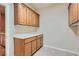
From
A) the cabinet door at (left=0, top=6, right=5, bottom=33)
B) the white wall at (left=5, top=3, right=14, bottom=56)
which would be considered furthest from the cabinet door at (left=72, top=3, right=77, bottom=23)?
the cabinet door at (left=0, top=6, right=5, bottom=33)

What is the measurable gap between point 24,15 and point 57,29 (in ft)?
2.04

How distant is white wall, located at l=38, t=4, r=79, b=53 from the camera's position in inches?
76.8

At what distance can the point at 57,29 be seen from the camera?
2.00m

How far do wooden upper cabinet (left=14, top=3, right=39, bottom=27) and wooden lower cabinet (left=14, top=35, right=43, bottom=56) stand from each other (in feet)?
0.88

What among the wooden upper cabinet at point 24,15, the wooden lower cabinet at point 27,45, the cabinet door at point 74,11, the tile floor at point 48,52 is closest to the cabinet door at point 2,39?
the wooden lower cabinet at point 27,45

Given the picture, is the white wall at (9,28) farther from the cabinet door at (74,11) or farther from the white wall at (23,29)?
the cabinet door at (74,11)

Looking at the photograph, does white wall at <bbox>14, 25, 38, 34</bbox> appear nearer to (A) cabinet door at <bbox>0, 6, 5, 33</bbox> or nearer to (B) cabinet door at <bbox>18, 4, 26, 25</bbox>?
(B) cabinet door at <bbox>18, 4, 26, 25</bbox>

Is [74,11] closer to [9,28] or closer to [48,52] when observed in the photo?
[48,52]

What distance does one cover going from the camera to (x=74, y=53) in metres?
1.94

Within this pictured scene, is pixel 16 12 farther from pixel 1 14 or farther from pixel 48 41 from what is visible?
pixel 48 41

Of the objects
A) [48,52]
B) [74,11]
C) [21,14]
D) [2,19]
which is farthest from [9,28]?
[74,11]

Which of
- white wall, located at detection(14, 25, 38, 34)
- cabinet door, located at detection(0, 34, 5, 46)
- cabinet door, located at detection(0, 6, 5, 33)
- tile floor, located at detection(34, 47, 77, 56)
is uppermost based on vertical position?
cabinet door, located at detection(0, 6, 5, 33)

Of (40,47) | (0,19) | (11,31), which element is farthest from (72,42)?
(0,19)

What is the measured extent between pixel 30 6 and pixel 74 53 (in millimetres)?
1091
